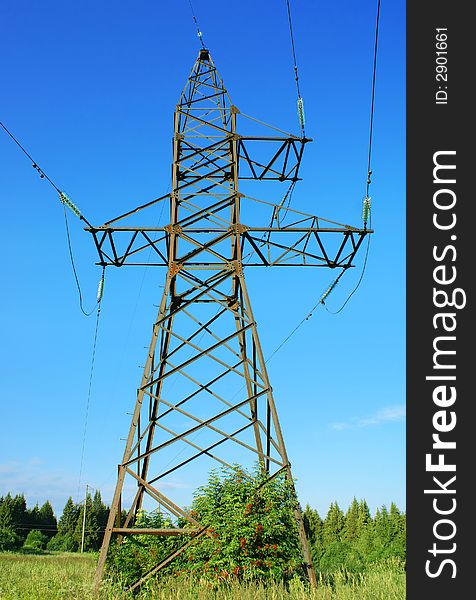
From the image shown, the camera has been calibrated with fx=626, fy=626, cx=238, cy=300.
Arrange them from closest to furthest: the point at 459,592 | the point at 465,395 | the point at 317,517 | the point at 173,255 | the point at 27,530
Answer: the point at 459,592 < the point at 465,395 < the point at 173,255 < the point at 317,517 < the point at 27,530

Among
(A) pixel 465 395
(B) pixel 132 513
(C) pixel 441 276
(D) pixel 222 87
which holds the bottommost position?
(B) pixel 132 513

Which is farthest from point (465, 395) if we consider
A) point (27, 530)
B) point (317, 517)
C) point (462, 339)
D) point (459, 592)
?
point (27, 530)

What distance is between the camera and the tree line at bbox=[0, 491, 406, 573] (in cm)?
3747

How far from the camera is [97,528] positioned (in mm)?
70188

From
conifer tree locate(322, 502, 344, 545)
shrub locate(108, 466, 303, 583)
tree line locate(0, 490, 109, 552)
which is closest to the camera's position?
shrub locate(108, 466, 303, 583)

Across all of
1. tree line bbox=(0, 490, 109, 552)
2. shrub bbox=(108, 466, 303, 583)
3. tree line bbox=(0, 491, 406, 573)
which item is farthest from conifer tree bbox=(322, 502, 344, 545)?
shrub bbox=(108, 466, 303, 583)

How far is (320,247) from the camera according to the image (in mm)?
14328

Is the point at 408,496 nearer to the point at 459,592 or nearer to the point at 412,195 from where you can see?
the point at 459,592

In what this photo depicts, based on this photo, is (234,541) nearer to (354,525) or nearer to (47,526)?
(354,525)

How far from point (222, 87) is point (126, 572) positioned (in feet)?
40.3

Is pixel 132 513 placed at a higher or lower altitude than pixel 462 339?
lower

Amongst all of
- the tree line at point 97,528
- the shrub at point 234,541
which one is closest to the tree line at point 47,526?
the tree line at point 97,528

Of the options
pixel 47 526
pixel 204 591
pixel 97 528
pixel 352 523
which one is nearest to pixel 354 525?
pixel 352 523

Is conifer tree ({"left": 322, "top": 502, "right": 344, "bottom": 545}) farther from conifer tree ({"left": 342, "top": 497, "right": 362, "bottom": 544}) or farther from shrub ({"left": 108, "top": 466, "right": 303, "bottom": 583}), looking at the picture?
shrub ({"left": 108, "top": 466, "right": 303, "bottom": 583})
